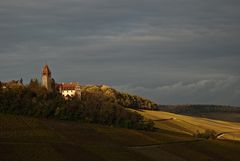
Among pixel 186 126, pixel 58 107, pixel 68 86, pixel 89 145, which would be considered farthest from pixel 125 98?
pixel 89 145

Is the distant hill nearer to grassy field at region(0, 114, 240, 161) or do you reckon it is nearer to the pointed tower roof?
the pointed tower roof

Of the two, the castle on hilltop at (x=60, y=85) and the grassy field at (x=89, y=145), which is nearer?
the grassy field at (x=89, y=145)

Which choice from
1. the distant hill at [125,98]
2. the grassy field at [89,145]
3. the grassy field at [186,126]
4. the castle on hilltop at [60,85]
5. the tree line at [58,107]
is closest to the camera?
the grassy field at [89,145]

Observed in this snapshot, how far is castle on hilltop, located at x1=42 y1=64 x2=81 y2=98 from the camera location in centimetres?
15788

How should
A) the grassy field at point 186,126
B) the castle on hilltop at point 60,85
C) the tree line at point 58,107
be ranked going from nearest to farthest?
1. the tree line at point 58,107
2. the grassy field at point 186,126
3. the castle on hilltop at point 60,85

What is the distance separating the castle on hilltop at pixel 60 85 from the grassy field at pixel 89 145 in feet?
141

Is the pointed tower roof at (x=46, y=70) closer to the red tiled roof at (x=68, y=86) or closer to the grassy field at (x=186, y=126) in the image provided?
the red tiled roof at (x=68, y=86)

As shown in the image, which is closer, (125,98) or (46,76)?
(46,76)

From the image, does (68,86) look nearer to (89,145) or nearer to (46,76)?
(46,76)

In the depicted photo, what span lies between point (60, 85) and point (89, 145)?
78727 millimetres

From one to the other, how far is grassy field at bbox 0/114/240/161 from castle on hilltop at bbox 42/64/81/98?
43.0 m

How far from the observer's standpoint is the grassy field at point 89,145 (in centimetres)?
7444

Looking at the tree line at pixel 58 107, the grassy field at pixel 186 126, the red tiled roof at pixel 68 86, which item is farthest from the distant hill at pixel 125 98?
the tree line at pixel 58 107

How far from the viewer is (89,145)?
289 ft
